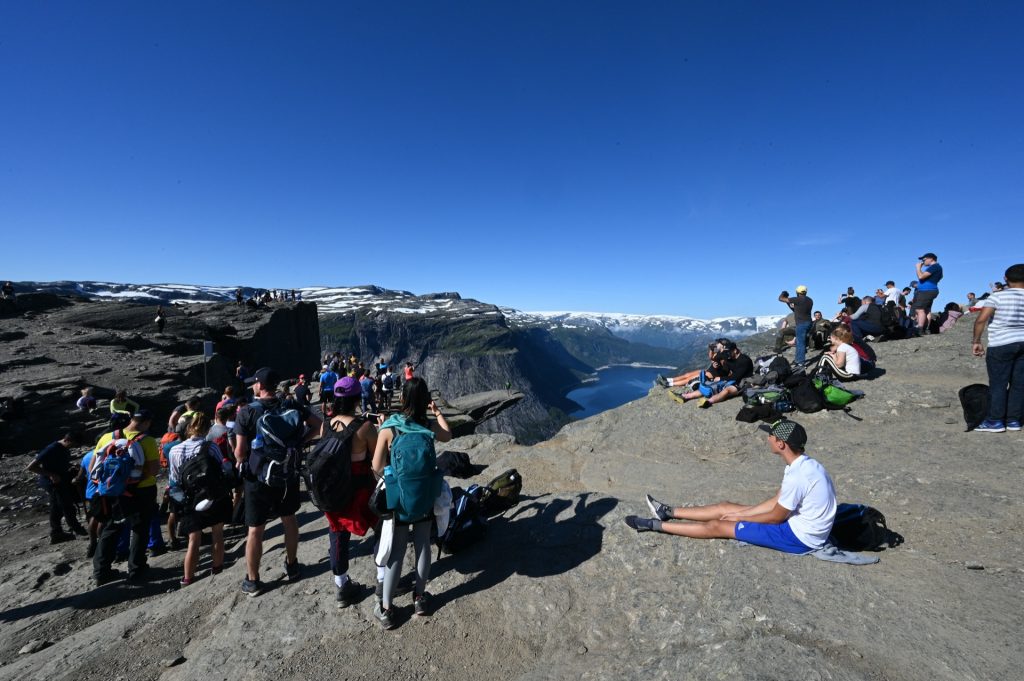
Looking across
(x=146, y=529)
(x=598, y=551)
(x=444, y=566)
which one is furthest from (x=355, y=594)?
(x=146, y=529)

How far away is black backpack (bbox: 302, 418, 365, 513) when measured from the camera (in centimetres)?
493

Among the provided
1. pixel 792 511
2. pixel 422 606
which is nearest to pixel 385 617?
pixel 422 606

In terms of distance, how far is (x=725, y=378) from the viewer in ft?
42.8

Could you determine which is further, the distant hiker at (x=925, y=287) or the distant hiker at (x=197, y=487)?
the distant hiker at (x=925, y=287)

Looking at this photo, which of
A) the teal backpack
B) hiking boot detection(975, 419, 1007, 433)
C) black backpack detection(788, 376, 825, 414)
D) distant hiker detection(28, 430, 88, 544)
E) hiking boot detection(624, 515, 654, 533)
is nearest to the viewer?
the teal backpack

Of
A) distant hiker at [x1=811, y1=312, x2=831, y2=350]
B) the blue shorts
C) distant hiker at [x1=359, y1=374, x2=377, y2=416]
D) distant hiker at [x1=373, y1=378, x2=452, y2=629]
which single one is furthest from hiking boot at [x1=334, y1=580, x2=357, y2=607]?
distant hiker at [x1=811, y1=312, x2=831, y2=350]

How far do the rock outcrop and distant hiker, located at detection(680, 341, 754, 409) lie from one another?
23.8m

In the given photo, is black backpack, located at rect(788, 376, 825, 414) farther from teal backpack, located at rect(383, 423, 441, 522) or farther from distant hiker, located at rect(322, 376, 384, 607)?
distant hiker, located at rect(322, 376, 384, 607)

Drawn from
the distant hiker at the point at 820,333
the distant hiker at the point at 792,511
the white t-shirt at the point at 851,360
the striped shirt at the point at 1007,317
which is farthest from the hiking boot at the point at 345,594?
the distant hiker at the point at 820,333

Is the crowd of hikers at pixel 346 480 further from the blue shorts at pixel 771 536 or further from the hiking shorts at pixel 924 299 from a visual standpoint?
the hiking shorts at pixel 924 299

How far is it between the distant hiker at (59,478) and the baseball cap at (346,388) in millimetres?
8173

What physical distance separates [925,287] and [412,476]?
20026mm

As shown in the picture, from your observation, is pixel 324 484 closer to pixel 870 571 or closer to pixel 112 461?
pixel 112 461

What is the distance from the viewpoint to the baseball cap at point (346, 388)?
210 inches
